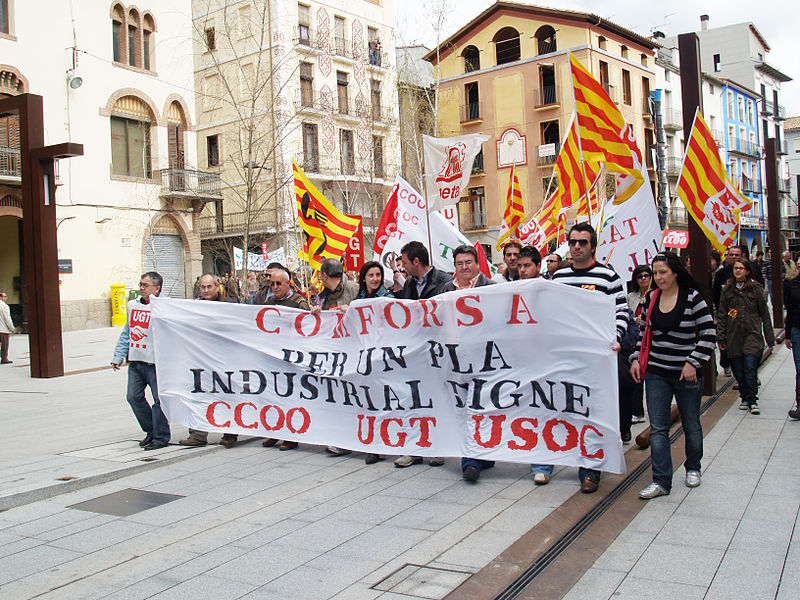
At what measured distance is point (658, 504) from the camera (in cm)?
537

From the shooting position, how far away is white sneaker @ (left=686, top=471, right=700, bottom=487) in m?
5.70

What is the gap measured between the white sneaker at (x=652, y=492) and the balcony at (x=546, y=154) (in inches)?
1558

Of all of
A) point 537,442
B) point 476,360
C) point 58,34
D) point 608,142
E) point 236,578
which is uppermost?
point 58,34

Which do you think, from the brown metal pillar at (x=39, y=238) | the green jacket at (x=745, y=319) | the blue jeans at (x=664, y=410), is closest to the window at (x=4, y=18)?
the brown metal pillar at (x=39, y=238)

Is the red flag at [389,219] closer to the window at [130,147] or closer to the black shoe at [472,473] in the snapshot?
the black shoe at [472,473]

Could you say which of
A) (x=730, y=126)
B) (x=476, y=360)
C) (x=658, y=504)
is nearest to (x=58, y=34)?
(x=476, y=360)

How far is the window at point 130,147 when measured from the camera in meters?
29.1

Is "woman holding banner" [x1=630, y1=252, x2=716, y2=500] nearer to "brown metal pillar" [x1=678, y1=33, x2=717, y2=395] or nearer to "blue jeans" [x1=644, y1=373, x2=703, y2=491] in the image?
"blue jeans" [x1=644, y1=373, x2=703, y2=491]

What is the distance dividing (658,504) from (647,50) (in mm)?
48715

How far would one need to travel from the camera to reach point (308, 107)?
125ft

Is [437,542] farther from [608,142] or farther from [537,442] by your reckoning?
[608,142]

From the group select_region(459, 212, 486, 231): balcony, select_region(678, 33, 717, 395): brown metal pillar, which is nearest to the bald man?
select_region(678, 33, 717, 395): brown metal pillar

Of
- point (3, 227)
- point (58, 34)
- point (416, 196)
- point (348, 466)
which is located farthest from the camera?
point (3, 227)

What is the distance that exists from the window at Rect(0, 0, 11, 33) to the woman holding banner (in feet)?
85.2
